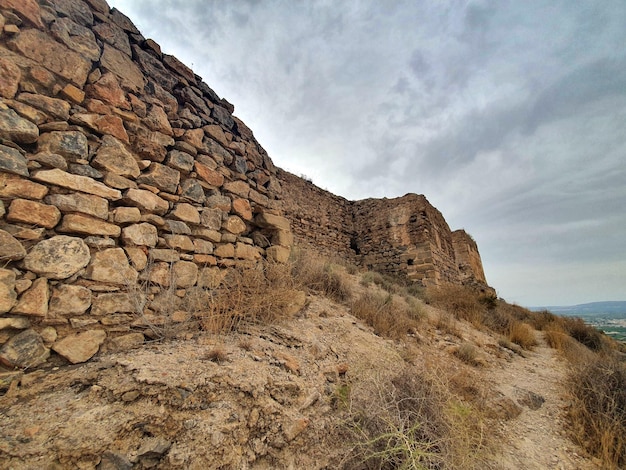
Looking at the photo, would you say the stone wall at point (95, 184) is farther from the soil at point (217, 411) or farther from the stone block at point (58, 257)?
the soil at point (217, 411)

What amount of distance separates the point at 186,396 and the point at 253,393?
0.41 meters

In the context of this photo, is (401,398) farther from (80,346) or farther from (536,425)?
(80,346)

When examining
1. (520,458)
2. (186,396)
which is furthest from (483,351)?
(186,396)

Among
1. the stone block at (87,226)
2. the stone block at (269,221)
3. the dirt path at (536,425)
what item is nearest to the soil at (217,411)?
the dirt path at (536,425)

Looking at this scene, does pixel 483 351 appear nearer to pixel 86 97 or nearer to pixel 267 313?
pixel 267 313

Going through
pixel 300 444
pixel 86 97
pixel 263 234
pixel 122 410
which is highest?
pixel 86 97

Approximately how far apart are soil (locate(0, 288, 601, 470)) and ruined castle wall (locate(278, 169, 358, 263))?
19.0 ft

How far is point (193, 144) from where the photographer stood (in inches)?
114

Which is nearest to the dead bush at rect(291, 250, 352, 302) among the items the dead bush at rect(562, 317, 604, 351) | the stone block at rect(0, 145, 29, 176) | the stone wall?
the stone wall

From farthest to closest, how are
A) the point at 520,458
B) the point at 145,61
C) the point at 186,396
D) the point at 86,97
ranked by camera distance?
the point at 145,61, the point at 86,97, the point at 520,458, the point at 186,396

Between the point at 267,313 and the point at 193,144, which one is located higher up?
the point at 193,144

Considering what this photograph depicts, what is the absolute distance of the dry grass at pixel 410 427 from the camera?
5.17 feet

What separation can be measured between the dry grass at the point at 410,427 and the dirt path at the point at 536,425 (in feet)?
0.92

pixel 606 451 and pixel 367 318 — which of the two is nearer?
pixel 606 451
